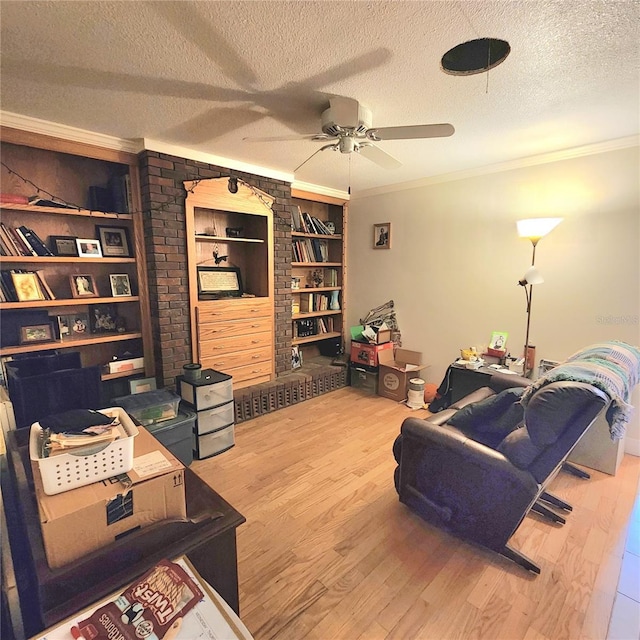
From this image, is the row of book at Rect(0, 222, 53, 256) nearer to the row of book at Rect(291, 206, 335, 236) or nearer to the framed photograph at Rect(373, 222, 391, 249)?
the row of book at Rect(291, 206, 335, 236)

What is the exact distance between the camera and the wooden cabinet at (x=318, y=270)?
4145mm

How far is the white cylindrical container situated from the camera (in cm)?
360

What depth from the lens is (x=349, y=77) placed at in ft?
5.65

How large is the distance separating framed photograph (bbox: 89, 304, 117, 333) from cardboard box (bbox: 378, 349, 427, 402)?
2.65 m

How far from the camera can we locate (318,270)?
4.57 meters

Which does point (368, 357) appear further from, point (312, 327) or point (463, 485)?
point (463, 485)

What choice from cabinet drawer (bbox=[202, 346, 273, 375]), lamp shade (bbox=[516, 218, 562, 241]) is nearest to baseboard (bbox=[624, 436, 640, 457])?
lamp shade (bbox=[516, 218, 562, 241])

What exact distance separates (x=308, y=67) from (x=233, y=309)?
2.11m

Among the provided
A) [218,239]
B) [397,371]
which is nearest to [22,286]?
[218,239]

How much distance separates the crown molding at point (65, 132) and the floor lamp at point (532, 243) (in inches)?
120

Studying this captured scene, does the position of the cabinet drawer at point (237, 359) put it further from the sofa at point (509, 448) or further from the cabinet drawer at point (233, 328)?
the sofa at point (509, 448)

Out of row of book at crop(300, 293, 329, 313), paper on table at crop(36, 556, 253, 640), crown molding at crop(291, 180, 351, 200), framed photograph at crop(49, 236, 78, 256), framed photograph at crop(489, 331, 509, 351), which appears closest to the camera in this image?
Result: paper on table at crop(36, 556, 253, 640)

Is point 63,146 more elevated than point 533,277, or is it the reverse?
point 63,146

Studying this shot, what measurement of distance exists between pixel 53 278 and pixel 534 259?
389 centimetres
